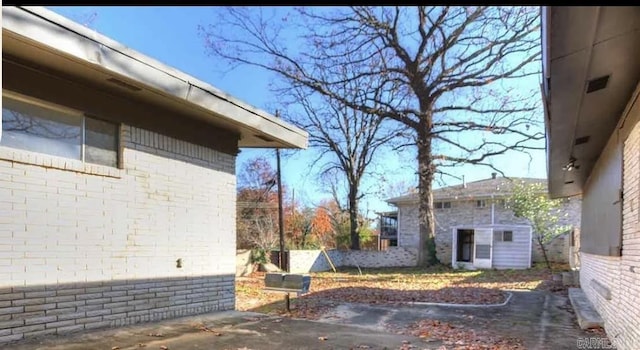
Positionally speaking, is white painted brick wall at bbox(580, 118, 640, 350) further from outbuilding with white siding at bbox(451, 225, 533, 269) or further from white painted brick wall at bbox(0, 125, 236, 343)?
outbuilding with white siding at bbox(451, 225, 533, 269)

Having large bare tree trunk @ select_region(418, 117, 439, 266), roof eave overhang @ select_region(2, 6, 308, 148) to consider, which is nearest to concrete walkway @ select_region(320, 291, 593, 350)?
roof eave overhang @ select_region(2, 6, 308, 148)

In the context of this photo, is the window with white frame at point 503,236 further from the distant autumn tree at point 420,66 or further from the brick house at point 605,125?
the brick house at point 605,125

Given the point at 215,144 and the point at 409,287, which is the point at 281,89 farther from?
the point at 215,144

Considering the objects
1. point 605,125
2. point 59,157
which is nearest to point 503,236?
point 605,125

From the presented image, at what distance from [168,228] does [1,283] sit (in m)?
2.66

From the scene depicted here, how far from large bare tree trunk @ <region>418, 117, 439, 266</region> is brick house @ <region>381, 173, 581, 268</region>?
1.49 metres

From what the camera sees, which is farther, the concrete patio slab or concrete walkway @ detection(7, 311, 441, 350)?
the concrete patio slab

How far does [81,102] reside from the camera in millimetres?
6375

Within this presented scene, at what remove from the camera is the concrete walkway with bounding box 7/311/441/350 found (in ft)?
18.8

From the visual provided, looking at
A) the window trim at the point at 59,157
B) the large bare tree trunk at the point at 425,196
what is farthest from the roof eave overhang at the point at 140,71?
the large bare tree trunk at the point at 425,196

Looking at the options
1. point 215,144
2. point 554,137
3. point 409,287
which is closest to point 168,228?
point 215,144

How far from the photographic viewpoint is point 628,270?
5.83 m

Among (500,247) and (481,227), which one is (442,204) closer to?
(481,227)

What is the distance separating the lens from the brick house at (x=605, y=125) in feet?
11.2
